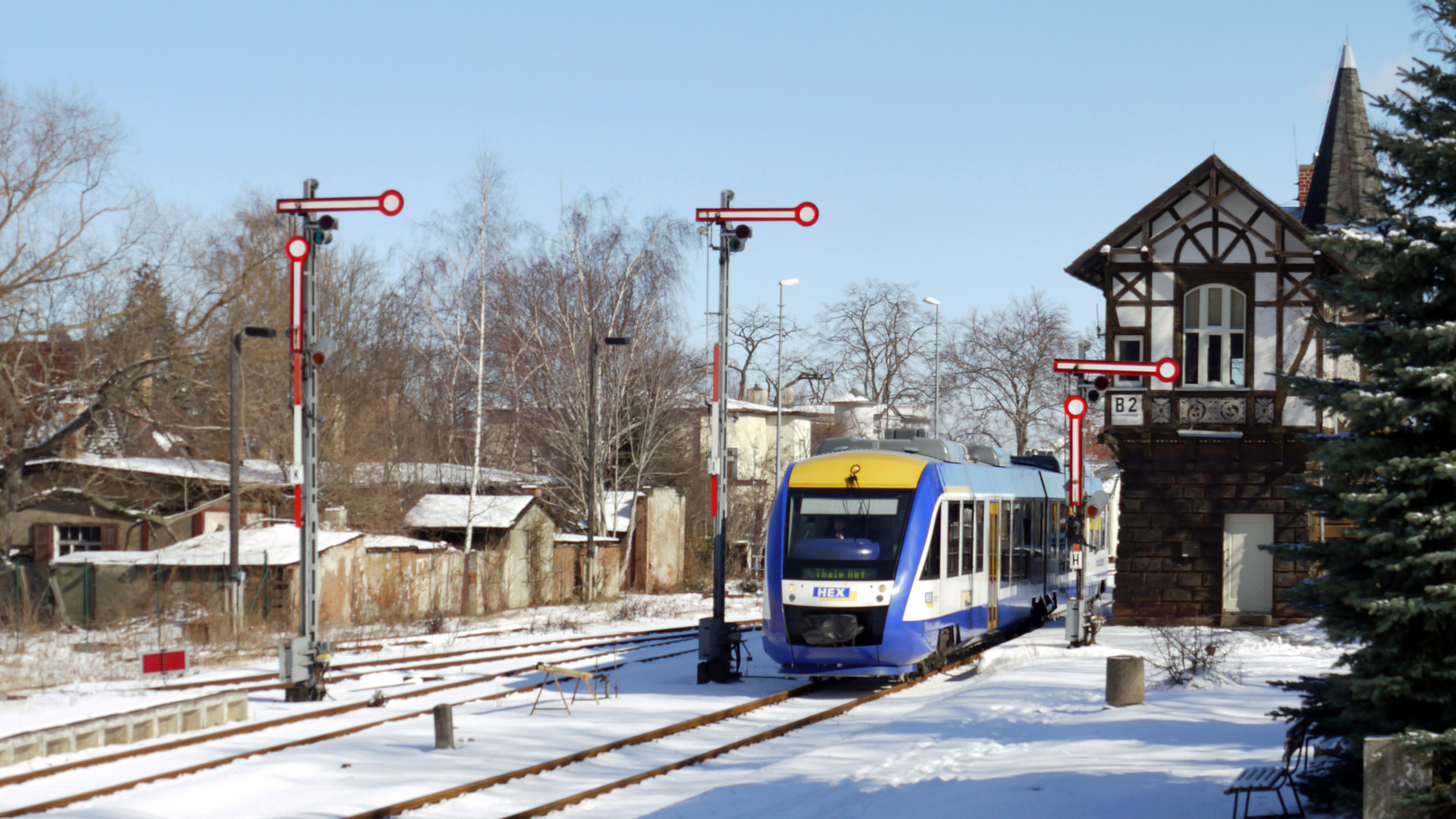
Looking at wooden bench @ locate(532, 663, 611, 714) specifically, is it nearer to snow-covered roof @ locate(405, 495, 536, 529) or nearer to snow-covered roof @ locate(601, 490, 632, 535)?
snow-covered roof @ locate(405, 495, 536, 529)

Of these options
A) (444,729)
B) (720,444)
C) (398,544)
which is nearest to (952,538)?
(720,444)

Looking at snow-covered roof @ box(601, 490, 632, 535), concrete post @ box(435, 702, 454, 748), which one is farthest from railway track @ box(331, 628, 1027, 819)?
snow-covered roof @ box(601, 490, 632, 535)

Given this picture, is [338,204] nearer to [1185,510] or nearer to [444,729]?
[444,729]

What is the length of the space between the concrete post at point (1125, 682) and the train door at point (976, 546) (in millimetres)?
4724

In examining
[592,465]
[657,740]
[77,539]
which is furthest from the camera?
[592,465]

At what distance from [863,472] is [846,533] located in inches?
32.9

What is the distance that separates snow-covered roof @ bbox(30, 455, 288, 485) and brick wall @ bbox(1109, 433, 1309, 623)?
21519 mm

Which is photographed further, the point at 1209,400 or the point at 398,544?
the point at 398,544

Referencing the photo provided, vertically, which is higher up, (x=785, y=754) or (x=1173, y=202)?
(x=1173, y=202)

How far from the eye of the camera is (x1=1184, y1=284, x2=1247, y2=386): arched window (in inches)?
1045

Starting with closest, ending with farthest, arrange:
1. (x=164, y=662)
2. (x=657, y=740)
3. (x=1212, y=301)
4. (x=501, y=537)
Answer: (x=657, y=740) → (x=164, y=662) → (x=1212, y=301) → (x=501, y=537)

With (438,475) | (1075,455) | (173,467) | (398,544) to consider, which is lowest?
(398,544)

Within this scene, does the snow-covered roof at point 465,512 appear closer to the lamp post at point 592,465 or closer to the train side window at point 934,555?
the lamp post at point 592,465

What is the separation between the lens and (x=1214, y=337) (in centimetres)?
2666
